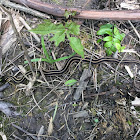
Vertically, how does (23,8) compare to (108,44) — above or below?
above

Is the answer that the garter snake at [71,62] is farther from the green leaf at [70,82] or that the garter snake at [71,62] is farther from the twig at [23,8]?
the twig at [23,8]

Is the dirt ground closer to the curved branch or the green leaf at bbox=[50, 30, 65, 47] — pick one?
the curved branch

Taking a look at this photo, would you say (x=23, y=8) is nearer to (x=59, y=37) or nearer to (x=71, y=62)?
(x=59, y=37)

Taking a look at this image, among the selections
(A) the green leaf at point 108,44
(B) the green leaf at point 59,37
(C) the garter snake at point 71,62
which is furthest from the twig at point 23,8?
(A) the green leaf at point 108,44

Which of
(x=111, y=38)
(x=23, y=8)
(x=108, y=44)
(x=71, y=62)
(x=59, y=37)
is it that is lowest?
(x=71, y=62)

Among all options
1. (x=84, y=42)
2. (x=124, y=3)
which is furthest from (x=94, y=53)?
(x=124, y=3)

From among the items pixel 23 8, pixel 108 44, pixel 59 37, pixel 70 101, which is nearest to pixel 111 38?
pixel 108 44
